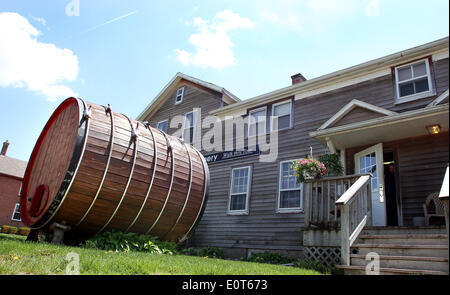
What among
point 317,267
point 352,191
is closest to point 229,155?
point 352,191

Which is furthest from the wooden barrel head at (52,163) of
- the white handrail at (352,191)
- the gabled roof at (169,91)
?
the gabled roof at (169,91)

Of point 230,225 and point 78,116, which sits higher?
point 78,116

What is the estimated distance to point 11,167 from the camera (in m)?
27.0

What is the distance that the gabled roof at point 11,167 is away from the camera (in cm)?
2582

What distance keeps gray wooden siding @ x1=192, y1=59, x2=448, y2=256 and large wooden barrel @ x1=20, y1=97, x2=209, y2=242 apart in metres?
3.13

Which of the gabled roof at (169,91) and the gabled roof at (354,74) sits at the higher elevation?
the gabled roof at (169,91)

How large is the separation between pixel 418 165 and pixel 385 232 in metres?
2.58

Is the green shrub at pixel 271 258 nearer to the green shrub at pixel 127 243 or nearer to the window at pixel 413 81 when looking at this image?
the green shrub at pixel 127 243

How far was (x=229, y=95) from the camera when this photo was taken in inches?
535

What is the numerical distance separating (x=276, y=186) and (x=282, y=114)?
8.55 ft

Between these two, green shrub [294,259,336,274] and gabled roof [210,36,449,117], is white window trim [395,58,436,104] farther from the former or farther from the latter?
green shrub [294,259,336,274]

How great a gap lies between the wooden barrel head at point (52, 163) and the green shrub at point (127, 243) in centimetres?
92
